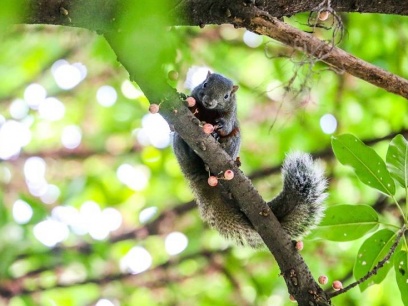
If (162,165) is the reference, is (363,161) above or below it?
below

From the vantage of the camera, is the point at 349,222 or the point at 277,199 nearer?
the point at 349,222

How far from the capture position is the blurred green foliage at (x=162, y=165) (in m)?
3.31

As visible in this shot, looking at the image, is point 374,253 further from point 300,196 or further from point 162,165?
point 162,165

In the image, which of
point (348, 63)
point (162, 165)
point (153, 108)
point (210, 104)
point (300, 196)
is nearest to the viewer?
point (153, 108)

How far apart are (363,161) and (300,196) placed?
0.27m

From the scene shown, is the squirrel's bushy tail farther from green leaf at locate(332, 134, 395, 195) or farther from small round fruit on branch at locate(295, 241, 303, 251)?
small round fruit on branch at locate(295, 241, 303, 251)

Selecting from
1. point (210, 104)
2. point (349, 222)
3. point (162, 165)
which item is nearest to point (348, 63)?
point (349, 222)

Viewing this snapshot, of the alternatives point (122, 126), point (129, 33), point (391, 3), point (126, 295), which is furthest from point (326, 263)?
point (129, 33)

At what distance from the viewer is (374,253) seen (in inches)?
71.4

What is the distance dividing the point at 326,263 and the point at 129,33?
128 inches

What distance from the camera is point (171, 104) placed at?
4.70ft

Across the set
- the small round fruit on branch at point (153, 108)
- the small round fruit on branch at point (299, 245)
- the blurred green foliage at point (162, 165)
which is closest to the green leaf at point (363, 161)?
the small round fruit on branch at point (299, 245)

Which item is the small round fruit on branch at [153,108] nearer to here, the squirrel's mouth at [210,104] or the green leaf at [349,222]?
the green leaf at [349,222]

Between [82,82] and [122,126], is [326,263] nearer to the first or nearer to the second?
[122,126]
